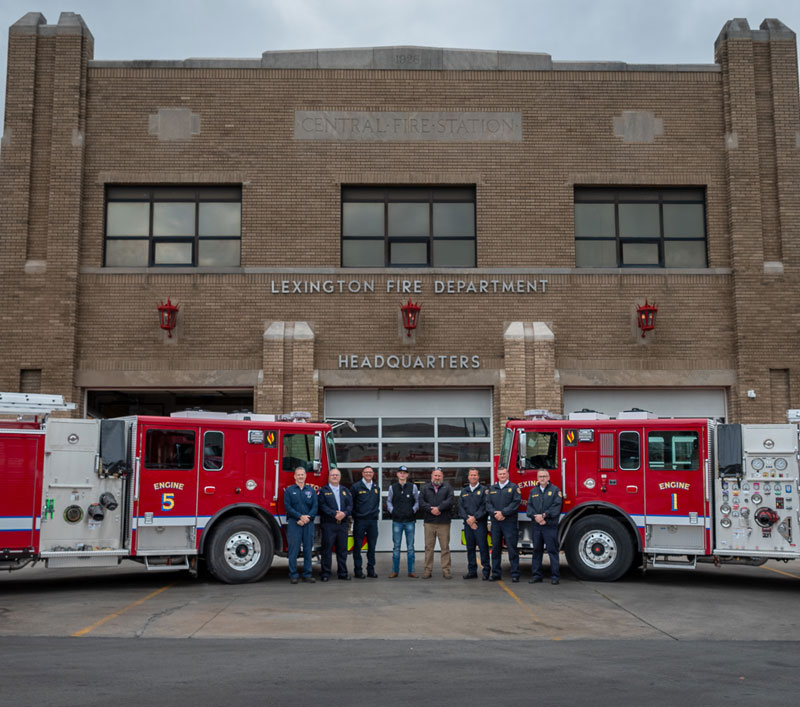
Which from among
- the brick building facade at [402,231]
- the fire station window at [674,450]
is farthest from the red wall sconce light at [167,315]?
the fire station window at [674,450]

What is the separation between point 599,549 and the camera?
1438 cm

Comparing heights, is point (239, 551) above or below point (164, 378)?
below

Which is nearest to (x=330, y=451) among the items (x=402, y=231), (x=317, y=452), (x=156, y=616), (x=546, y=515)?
(x=317, y=452)

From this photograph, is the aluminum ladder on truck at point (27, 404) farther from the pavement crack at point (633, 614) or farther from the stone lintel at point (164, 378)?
the pavement crack at point (633, 614)

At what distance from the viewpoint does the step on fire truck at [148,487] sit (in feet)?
42.7

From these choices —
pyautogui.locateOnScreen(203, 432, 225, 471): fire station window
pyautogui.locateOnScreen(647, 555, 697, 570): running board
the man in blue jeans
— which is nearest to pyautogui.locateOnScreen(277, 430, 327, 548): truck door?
pyautogui.locateOnScreen(203, 432, 225, 471): fire station window

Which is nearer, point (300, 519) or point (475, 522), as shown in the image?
point (300, 519)

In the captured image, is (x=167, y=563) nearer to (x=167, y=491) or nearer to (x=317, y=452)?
(x=167, y=491)

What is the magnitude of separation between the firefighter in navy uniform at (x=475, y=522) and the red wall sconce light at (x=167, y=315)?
7.91 m

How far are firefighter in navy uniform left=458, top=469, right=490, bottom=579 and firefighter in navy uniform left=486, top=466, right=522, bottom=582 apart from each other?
236mm

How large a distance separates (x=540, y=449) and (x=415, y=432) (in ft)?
19.1

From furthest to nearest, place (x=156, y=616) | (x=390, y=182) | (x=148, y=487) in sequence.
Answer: (x=390, y=182) < (x=148, y=487) < (x=156, y=616)

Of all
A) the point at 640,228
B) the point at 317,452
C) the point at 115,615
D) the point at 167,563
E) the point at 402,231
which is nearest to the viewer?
the point at 115,615

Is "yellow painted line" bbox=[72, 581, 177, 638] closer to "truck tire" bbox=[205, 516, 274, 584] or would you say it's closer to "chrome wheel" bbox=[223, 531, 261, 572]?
"truck tire" bbox=[205, 516, 274, 584]
